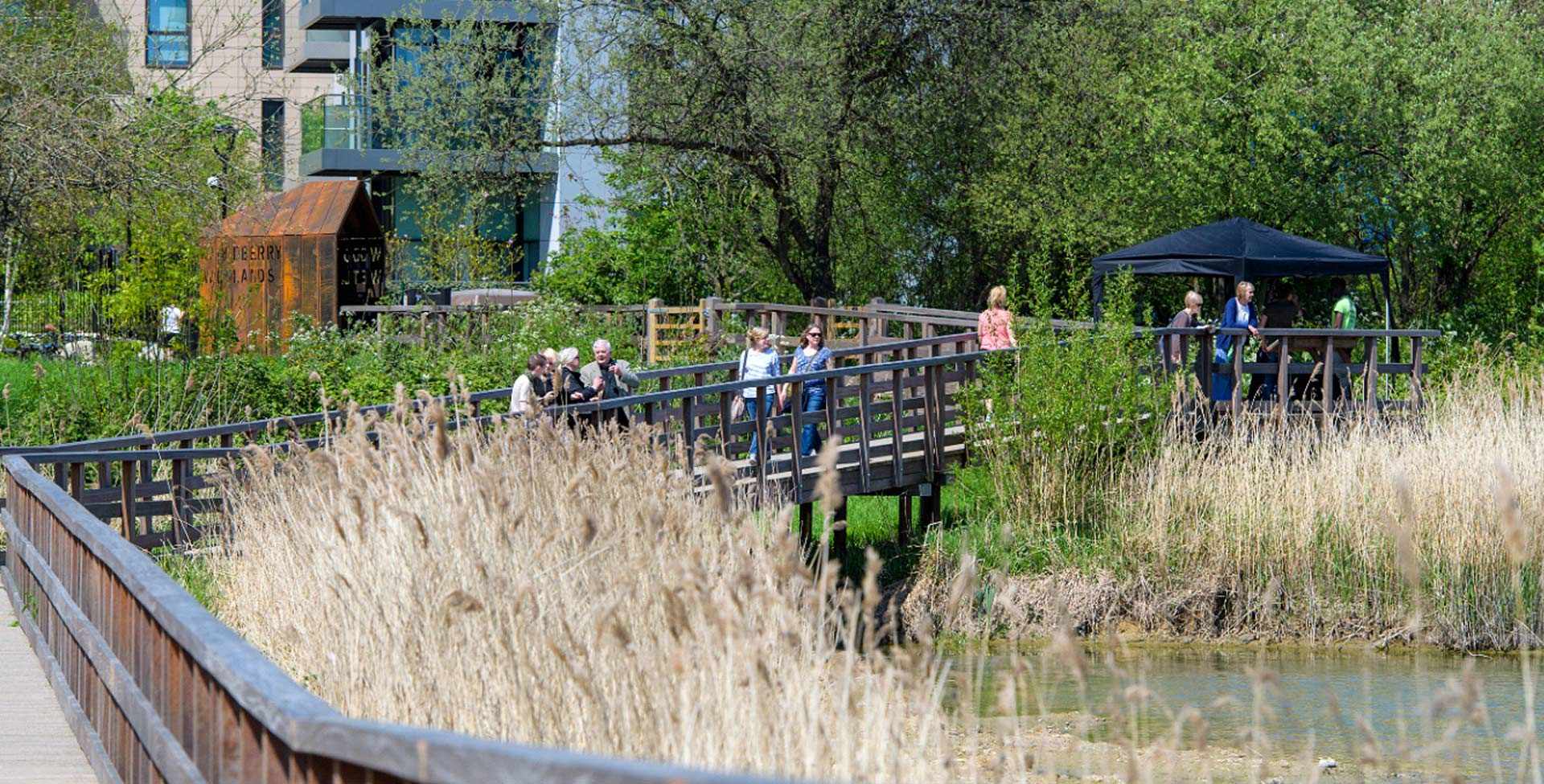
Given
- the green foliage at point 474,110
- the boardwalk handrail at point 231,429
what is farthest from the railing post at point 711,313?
the boardwalk handrail at point 231,429

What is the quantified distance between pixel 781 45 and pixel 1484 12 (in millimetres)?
10394

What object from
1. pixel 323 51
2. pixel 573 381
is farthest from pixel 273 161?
pixel 323 51

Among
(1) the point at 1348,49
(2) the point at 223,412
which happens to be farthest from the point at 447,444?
(1) the point at 1348,49

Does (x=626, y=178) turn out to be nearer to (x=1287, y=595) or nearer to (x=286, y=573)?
(x=1287, y=595)

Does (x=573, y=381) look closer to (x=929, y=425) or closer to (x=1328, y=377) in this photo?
(x=929, y=425)

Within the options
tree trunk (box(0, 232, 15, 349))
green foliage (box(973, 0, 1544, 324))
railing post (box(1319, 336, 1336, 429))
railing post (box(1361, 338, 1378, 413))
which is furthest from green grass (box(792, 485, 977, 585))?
tree trunk (box(0, 232, 15, 349))

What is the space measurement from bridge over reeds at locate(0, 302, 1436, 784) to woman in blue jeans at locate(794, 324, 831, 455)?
7.5 inches

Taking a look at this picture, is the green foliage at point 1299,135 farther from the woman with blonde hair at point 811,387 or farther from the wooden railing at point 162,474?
the wooden railing at point 162,474

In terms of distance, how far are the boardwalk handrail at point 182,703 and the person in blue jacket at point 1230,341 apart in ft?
38.0

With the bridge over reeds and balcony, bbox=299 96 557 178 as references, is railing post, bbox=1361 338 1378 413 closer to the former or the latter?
the bridge over reeds

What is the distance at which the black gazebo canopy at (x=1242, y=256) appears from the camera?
65.1 ft

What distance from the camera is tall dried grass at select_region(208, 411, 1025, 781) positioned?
4.51 meters

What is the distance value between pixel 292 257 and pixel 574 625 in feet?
67.2

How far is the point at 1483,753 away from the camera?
1170 cm
